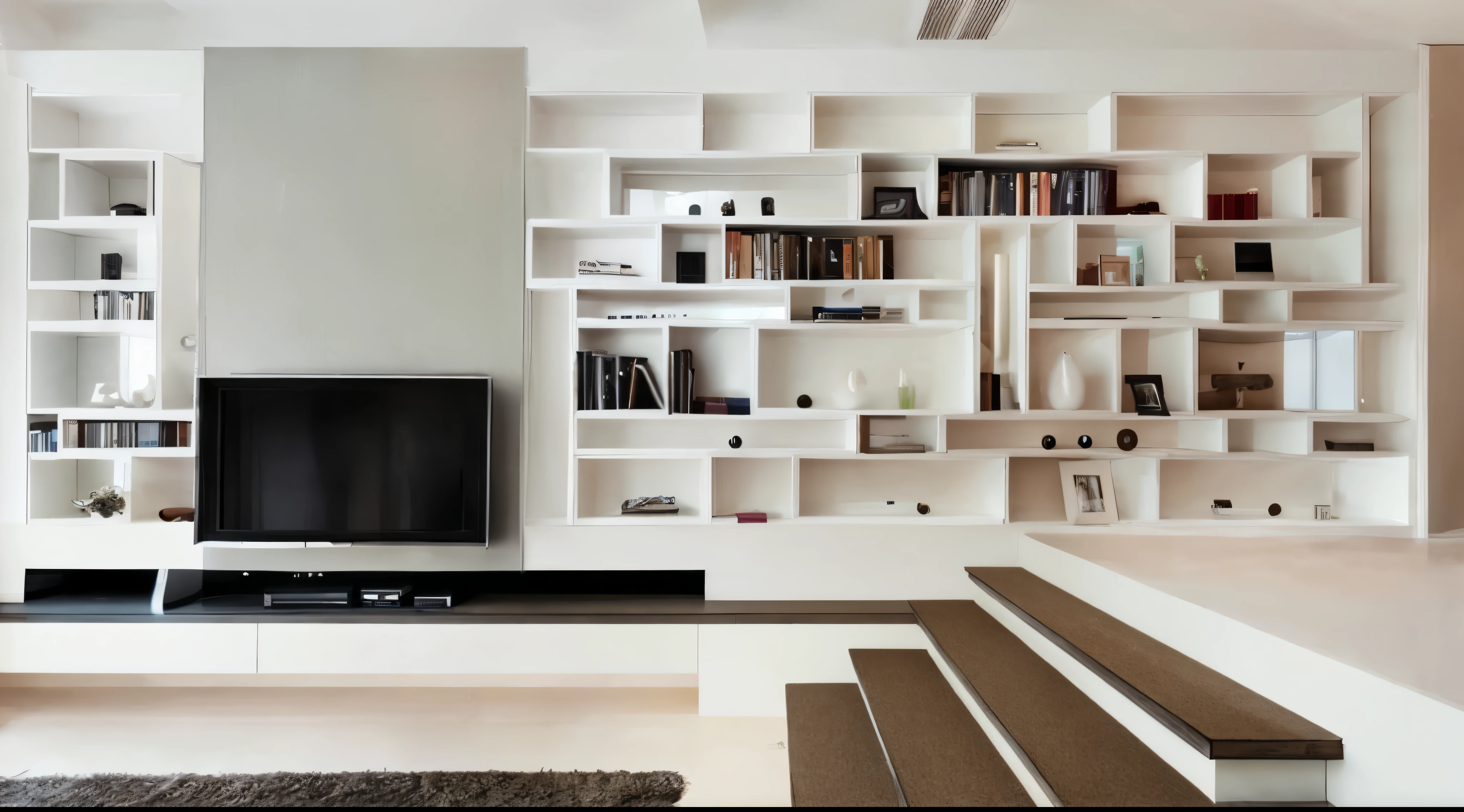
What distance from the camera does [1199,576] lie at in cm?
232

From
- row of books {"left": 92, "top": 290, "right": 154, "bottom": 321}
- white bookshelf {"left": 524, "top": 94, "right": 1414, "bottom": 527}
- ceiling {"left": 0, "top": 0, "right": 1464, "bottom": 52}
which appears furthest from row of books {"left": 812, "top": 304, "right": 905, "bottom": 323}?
row of books {"left": 92, "top": 290, "right": 154, "bottom": 321}

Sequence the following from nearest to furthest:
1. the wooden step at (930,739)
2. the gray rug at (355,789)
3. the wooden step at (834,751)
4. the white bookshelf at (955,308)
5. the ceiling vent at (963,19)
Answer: the wooden step at (930,739)
the wooden step at (834,751)
the gray rug at (355,789)
the ceiling vent at (963,19)
the white bookshelf at (955,308)

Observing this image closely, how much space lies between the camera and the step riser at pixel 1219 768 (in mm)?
1470

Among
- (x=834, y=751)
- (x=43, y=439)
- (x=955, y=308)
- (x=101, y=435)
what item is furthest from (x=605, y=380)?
(x=43, y=439)

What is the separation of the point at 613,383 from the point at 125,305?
86.4 inches

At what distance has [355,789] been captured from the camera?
242 cm

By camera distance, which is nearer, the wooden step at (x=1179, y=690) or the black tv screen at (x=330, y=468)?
the wooden step at (x=1179, y=690)

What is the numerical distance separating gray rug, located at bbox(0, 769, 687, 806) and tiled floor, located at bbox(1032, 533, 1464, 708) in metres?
1.80

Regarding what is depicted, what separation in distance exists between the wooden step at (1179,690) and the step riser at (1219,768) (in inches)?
1.4

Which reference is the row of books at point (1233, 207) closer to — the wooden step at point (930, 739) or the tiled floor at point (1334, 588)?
the tiled floor at point (1334, 588)

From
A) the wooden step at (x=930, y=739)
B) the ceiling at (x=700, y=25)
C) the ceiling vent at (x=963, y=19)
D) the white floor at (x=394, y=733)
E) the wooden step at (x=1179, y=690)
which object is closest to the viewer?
the wooden step at (x=1179, y=690)

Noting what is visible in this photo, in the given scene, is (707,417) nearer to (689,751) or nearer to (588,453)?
(588,453)

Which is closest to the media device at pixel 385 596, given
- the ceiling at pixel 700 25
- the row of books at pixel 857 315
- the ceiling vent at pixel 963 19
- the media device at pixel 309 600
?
the media device at pixel 309 600

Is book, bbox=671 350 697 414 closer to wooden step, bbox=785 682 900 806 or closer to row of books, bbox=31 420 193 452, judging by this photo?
wooden step, bbox=785 682 900 806
